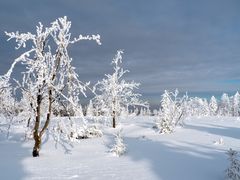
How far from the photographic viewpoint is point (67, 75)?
17.7 meters

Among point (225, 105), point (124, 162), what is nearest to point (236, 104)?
point (225, 105)

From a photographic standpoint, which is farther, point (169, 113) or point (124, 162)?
point (169, 113)

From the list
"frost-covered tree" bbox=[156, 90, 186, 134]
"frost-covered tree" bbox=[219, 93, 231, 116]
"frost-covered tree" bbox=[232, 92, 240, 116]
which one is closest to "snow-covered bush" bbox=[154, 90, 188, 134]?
"frost-covered tree" bbox=[156, 90, 186, 134]

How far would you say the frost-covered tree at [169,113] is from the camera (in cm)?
2784

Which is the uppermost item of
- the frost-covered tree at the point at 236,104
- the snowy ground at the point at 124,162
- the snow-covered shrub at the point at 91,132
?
the frost-covered tree at the point at 236,104

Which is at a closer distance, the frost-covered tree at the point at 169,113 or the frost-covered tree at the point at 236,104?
the frost-covered tree at the point at 169,113

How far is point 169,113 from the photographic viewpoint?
29.3 metres

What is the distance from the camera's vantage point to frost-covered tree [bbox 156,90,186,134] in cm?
2784

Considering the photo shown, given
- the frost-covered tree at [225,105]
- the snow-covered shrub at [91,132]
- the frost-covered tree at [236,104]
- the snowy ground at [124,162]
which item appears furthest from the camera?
the frost-covered tree at [225,105]

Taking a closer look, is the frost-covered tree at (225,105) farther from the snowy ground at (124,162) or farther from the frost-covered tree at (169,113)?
the snowy ground at (124,162)

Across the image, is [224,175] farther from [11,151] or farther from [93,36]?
[11,151]

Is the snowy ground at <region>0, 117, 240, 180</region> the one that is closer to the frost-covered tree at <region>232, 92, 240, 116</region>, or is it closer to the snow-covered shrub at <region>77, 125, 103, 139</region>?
the snow-covered shrub at <region>77, 125, 103, 139</region>

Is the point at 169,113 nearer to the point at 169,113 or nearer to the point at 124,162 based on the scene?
the point at 169,113

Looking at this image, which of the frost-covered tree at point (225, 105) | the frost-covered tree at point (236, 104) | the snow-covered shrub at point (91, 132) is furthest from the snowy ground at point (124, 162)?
the frost-covered tree at point (225, 105)
